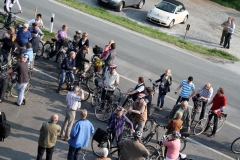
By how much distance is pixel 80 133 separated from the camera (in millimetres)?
11367

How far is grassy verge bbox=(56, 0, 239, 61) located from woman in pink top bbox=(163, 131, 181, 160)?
14924 millimetres

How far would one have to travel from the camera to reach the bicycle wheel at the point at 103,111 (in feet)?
48.8

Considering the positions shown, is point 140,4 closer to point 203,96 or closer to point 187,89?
point 187,89

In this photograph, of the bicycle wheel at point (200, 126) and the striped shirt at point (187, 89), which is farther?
the striped shirt at point (187, 89)

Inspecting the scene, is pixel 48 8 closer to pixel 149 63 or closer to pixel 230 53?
pixel 149 63

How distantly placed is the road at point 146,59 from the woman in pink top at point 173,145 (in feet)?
15.8

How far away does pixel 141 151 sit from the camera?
10781 mm

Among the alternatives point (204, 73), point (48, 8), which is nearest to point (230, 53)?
point (204, 73)

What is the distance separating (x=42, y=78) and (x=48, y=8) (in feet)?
34.7

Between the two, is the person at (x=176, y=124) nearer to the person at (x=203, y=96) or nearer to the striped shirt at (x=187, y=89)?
the person at (x=203, y=96)

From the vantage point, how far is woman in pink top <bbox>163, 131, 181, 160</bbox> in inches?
452

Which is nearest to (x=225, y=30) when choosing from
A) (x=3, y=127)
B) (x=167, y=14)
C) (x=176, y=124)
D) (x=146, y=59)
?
(x=167, y=14)

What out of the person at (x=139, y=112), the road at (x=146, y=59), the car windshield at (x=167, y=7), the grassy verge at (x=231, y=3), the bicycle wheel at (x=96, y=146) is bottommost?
the bicycle wheel at (x=96, y=146)

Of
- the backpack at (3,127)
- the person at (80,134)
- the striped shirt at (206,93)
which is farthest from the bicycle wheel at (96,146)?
the striped shirt at (206,93)
